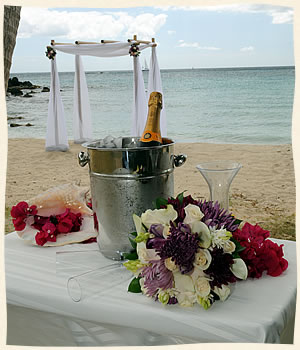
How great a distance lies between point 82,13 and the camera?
13.4 metres

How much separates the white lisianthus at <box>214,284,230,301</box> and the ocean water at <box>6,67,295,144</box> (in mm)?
10471

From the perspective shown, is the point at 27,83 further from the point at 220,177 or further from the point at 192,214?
the point at 192,214

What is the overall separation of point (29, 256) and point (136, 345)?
42 cm

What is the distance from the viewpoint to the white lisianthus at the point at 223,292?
0.85 metres

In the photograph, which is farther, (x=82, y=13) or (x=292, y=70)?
(x=292, y=70)

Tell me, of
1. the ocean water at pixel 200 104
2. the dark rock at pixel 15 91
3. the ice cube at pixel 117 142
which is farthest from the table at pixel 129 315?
the dark rock at pixel 15 91

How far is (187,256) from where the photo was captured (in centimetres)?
82

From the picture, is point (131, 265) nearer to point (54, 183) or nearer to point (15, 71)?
point (54, 183)

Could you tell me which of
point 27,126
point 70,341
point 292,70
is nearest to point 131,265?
point 70,341

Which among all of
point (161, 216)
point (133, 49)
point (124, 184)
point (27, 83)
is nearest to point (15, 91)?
point (27, 83)

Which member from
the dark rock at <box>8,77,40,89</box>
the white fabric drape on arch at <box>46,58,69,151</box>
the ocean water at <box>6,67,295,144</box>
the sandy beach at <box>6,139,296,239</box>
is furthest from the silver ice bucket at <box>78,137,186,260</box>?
the dark rock at <box>8,77,40,89</box>

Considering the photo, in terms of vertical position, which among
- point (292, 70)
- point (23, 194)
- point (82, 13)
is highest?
point (82, 13)

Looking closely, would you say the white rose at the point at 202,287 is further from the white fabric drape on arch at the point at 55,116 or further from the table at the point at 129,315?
the white fabric drape on arch at the point at 55,116

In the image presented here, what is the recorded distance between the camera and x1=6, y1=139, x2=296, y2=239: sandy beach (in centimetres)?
598
